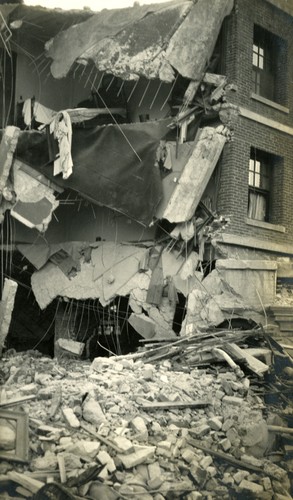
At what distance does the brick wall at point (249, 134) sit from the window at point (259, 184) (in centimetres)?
12

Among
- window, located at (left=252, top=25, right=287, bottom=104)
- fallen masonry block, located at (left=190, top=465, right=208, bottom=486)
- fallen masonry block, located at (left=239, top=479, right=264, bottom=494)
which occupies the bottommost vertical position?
fallen masonry block, located at (left=239, top=479, right=264, bottom=494)

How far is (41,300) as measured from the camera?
12.7 m

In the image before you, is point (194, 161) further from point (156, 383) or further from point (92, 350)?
point (92, 350)

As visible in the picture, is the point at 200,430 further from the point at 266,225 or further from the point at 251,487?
the point at 266,225

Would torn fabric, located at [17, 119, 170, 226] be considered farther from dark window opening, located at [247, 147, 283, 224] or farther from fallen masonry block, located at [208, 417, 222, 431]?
fallen masonry block, located at [208, 417, 222, 431]

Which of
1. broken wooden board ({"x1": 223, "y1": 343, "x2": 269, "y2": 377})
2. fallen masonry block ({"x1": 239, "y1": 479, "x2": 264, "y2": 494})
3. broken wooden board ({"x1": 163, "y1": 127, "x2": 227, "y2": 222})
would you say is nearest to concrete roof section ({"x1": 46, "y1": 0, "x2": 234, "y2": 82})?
broken wooden board ({"x1": 163, "y1": 127, "x2": 227, "y2": 222})

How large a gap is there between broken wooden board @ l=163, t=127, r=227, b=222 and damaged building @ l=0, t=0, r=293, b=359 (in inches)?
1.1

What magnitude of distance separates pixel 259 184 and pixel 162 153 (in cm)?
216

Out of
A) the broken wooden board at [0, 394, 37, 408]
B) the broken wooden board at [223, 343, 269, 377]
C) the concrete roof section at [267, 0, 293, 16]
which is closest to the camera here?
the broken wooden board at [0, 394, 37, 408]

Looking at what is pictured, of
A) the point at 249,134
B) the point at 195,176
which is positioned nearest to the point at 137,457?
the point at 195,176

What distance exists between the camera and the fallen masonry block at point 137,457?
18.7 feet

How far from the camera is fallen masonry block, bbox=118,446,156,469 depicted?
5.69m

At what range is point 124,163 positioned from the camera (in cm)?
1091

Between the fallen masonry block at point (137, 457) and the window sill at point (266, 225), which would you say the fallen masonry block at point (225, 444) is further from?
the window sill at point (266, 225)
